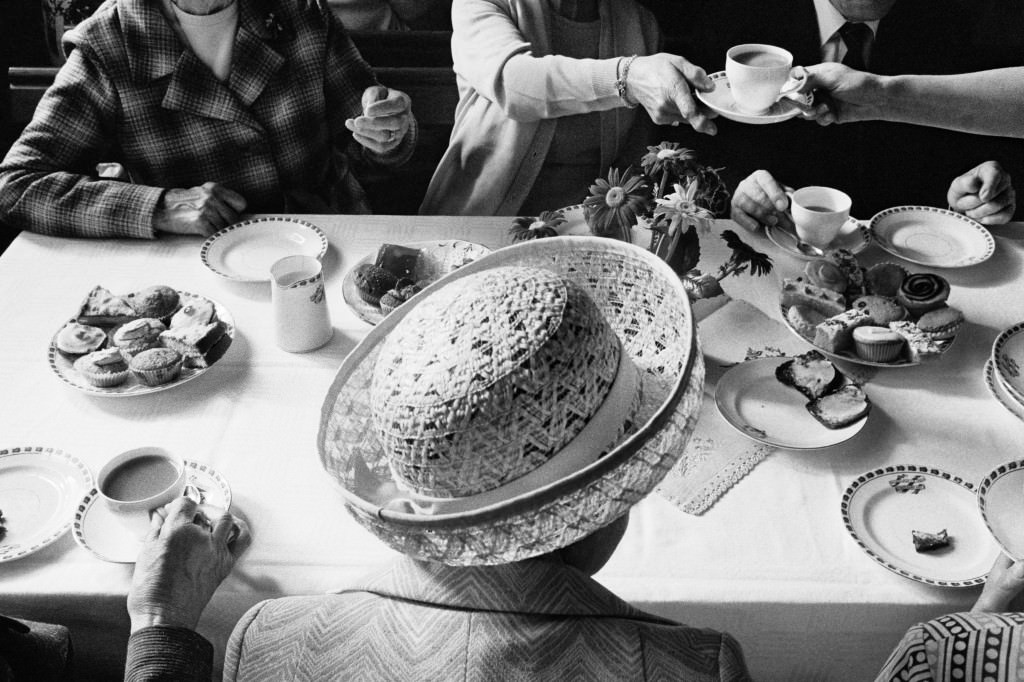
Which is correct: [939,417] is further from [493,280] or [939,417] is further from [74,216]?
[74,216]

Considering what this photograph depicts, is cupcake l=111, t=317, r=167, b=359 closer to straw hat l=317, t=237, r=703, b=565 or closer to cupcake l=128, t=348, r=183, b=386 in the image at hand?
cupcake l=128, t=348, r=183, b=386

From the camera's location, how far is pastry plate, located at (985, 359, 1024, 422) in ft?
4.40

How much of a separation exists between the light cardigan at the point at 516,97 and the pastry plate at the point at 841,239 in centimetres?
55

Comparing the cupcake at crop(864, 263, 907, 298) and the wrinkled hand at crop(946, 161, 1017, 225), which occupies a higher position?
the wrinkled hand at crop(946, 161, 1017, 225)

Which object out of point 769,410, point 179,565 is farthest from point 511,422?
point 769,410

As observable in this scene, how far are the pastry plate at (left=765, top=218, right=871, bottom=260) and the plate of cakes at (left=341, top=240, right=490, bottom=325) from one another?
60 centimetres

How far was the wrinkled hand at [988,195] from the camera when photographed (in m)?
1.78

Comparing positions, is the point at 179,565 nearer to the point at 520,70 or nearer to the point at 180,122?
the point at 180,122

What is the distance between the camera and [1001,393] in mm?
1371

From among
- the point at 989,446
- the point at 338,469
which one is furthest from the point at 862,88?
the point at 338,469

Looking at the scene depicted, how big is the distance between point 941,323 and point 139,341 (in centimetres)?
133

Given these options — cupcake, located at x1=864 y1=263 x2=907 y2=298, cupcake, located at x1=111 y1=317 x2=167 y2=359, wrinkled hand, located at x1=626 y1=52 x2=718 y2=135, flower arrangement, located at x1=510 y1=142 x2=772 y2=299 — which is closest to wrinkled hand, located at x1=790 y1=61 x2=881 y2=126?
wrinkled hand, located at x1=626 y1=52 x2=718 y2=135

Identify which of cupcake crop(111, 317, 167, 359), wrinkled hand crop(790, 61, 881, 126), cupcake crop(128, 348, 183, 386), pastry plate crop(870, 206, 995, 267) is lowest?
cupcake crop(111, 317, 167, 359)

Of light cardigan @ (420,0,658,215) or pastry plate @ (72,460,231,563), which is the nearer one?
pastry plate @ (72,460,231,563)
